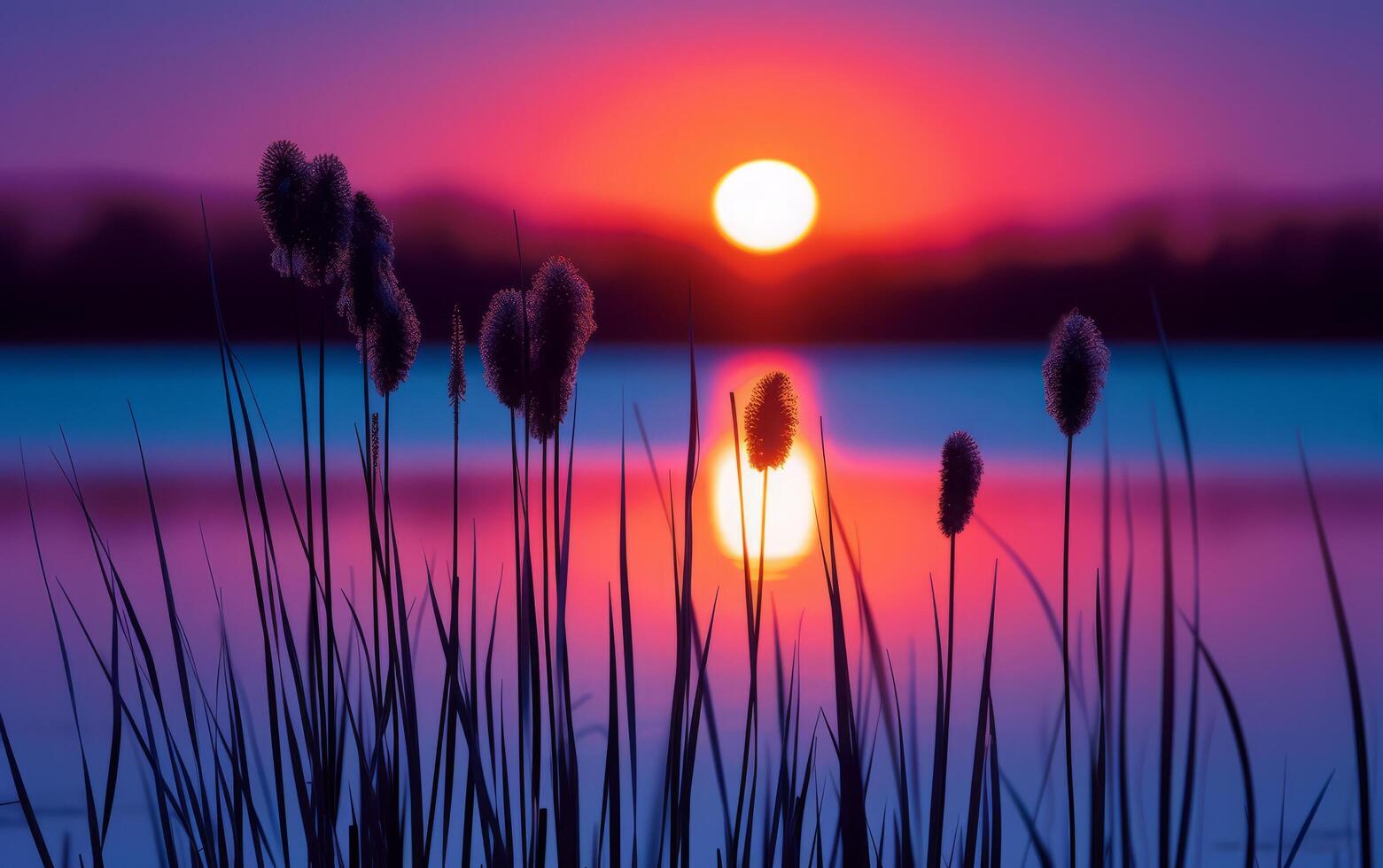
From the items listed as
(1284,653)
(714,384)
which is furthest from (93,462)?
(714,384)

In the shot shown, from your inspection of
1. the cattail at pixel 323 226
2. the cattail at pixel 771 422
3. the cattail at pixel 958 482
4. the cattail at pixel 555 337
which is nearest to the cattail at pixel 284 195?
the cattail at pixel 323 226

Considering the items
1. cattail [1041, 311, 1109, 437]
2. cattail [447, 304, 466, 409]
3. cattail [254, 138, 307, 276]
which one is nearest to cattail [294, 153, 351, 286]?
cattail [254, 138, 307, 276]

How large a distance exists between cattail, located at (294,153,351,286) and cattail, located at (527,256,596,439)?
290 millimetres

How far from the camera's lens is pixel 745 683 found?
449cm

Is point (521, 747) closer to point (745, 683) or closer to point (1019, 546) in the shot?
point (745, 683)

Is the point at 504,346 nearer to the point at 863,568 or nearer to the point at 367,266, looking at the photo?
the point at 367,266

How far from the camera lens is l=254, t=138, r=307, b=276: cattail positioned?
1.63 metres

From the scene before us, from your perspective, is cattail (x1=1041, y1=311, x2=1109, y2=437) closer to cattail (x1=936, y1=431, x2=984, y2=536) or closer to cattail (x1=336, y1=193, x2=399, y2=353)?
cattail (x1=936, y1=431, x2=984, y2=536)

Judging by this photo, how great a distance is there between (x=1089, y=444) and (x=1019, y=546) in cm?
544

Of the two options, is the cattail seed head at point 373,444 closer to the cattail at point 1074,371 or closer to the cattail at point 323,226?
the cattail at point 323,226

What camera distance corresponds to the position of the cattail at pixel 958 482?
1717 millimetres

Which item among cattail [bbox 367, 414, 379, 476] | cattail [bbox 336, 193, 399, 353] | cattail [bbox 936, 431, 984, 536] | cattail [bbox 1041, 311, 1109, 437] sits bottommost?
cattail [bbox 936, 431, 984, 536]

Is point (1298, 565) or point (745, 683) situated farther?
point (1298, 565)

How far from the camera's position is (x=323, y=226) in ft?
5.38
